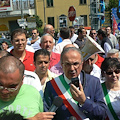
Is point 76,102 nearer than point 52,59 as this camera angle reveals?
Yes

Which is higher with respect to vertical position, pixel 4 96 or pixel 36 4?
pixel 36 4

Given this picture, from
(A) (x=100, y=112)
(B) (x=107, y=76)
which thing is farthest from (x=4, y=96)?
(B) (x=107, y=76)

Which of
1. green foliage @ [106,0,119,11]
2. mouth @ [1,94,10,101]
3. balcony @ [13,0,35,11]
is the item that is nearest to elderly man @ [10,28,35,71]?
mouth @ [1,94,10,101]

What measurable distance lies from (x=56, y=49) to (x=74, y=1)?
30863 millimetres

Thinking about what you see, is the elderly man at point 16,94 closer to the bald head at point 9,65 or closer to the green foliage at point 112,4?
the bald head at point 9,65

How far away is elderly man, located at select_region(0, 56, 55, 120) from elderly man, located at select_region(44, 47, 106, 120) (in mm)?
223

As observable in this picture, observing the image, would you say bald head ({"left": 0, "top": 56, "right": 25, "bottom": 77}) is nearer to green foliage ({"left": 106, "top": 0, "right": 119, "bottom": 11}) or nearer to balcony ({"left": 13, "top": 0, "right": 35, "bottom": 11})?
green foliage ({"left": 106, "top": 0, "right": 119, "bottom": 11})

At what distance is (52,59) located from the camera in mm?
4012

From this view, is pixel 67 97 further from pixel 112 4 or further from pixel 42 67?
pixel 112 4

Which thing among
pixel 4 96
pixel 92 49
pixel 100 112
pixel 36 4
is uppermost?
pixel 36 4

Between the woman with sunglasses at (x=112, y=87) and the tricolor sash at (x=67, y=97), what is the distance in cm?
45

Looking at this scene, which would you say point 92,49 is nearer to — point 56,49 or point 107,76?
point 107,76

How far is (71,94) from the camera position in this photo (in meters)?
2.08

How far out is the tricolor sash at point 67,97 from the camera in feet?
7.18
